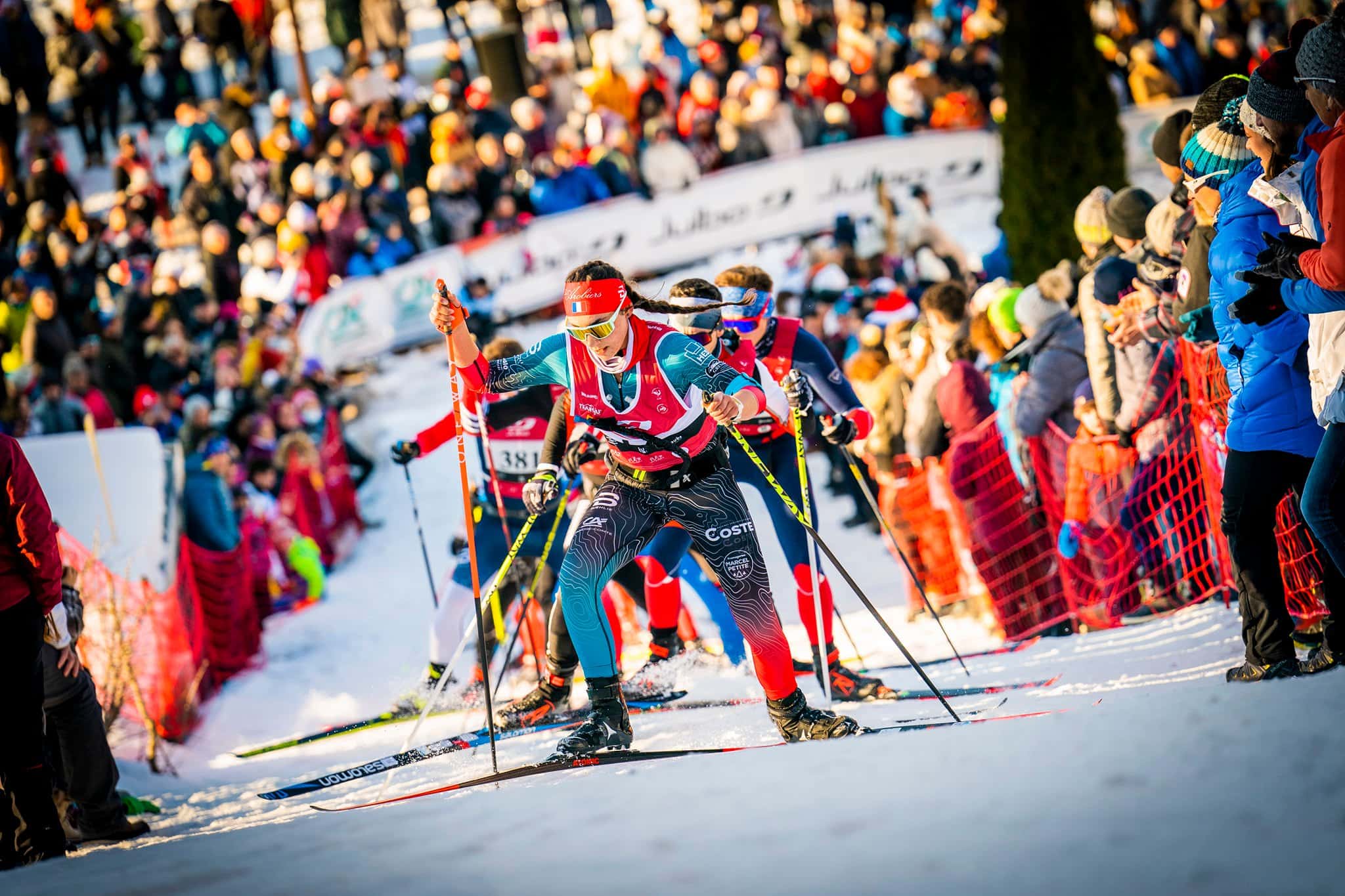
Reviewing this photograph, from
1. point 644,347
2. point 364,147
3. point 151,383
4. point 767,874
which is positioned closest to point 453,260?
point 364,147

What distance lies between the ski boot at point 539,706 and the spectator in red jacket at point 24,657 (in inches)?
72.8

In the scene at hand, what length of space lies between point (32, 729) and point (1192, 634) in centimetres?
451

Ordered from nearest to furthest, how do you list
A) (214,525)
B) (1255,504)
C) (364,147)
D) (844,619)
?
(1255,504) < (844,619) < (214,525) < (364,147)

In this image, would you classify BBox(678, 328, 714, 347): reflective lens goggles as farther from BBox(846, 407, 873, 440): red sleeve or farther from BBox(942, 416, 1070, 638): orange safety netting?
BBox(942, 416, 1070, 638): orange safety netting

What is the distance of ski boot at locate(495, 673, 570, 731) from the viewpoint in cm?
579

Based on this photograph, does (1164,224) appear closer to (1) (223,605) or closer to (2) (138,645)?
(2) (138,645)

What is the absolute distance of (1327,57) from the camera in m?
3.68

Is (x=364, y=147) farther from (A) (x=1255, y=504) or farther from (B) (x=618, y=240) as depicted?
(A) (x=1255, y=504)

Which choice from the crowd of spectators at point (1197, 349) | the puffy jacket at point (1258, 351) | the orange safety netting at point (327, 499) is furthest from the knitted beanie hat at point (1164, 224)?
the orange safety netting at point (327, 499)

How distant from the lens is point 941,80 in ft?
51.2

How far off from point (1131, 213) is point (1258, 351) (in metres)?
2.08

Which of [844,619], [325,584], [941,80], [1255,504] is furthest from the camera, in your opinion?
[941,80]

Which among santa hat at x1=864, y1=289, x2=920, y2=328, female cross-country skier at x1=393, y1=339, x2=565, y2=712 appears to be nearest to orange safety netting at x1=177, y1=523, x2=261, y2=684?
female cross-country skier at x1=393, y1=339, x2=565, y2=712

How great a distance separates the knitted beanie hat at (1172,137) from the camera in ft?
17.6
